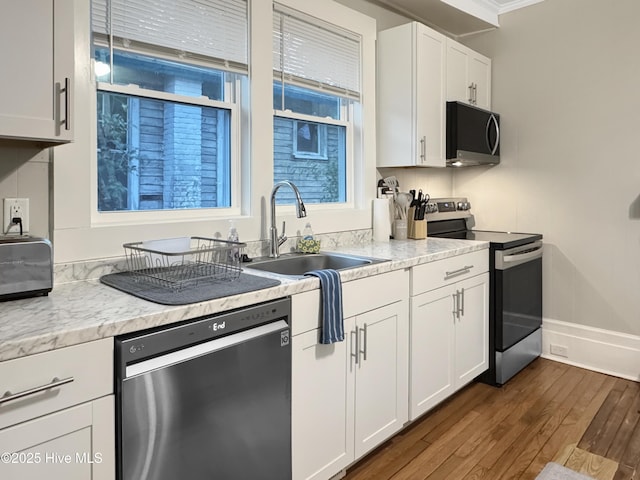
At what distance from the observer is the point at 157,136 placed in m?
2.11

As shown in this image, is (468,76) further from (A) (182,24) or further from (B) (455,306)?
(A) (182,24)

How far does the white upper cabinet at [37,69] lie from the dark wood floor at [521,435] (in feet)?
6.11

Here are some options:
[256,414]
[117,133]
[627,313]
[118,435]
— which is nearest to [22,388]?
[118,435]

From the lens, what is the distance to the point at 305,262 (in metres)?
2.42

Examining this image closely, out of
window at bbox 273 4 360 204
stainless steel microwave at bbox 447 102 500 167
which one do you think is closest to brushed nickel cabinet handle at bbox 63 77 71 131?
window at bbox 273 4 360 204

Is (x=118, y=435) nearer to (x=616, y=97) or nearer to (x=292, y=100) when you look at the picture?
(x=292, y=100)

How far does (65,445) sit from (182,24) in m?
1.75

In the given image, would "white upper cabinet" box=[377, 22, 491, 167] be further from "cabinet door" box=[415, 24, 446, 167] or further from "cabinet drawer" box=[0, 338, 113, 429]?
"cabinet drawer" box=[0, 338, 113, 429]

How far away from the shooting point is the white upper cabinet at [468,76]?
3223 millimetres

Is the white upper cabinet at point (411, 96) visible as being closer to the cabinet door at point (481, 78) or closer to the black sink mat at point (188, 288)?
the cabinet door at point (481, 78)

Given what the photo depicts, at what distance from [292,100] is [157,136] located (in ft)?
2.80

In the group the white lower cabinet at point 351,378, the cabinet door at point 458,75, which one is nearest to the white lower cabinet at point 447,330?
the white lower cabinet at point 351,378

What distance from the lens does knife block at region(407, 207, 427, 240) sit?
10.2 ft

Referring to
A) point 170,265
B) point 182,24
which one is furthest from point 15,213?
point 182,24
